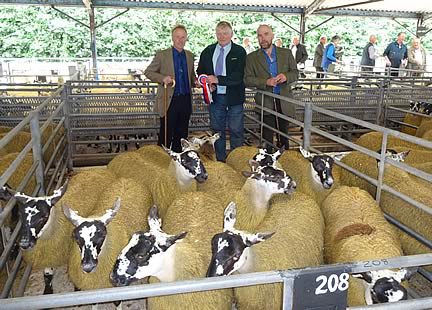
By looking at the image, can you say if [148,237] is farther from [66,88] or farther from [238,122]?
[66,88]

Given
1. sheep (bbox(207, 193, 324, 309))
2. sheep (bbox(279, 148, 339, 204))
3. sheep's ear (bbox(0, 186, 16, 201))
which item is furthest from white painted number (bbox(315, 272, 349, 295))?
sheep (bbox(279, 148, 339, 204))

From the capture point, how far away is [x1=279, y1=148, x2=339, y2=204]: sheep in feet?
12.1

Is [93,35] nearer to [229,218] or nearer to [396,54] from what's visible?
[396,54]

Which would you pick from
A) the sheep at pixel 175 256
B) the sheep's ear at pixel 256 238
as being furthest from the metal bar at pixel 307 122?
the sheep's ear at pixel 256 238

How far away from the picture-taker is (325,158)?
377cm

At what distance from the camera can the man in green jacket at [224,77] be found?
4898 mm

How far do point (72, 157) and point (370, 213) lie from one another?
14.5 ft

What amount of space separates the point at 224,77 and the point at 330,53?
8.57 meters

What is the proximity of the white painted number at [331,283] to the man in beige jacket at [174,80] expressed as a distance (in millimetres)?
3657

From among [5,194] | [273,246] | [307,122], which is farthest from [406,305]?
[307,122]

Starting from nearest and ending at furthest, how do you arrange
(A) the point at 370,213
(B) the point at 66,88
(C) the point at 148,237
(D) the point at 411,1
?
(C) the point at 148,237, (A) the point at 370,213, (B) the point at 66,88, (D) the point at 411,1

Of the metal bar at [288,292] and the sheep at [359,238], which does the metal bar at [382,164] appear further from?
the metal bar at [288,292]

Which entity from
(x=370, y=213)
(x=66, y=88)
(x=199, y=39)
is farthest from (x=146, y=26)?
(x=370, y=213)

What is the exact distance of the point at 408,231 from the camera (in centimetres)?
326
